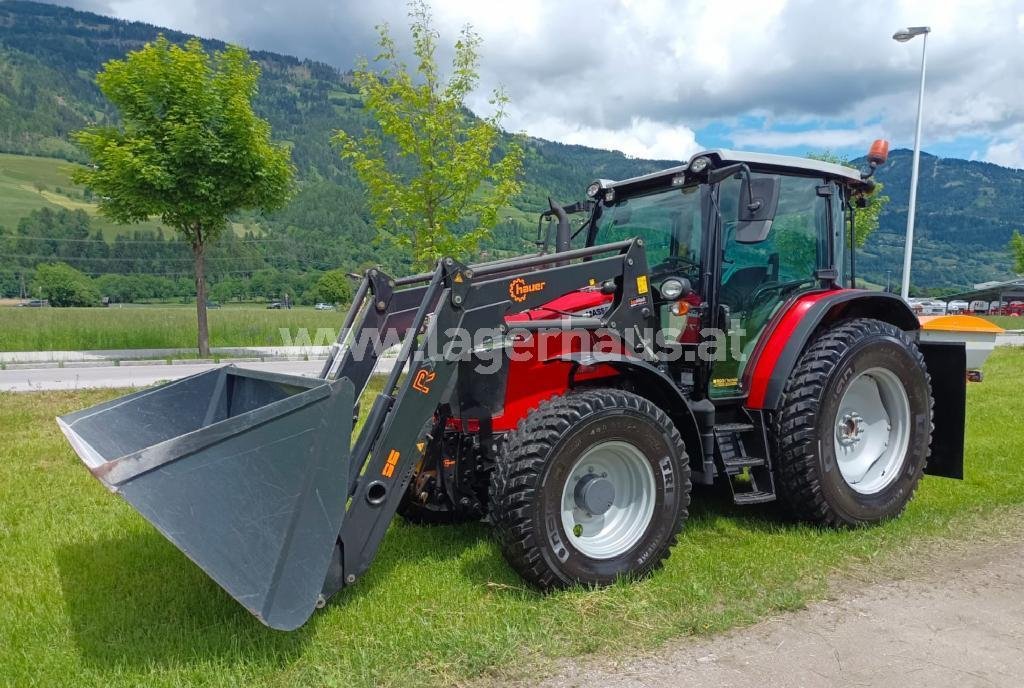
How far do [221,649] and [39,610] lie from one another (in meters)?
1.11

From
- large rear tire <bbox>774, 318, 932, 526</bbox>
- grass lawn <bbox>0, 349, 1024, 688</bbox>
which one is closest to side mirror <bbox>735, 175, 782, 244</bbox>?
large rear tire <bbox>774, 318, 932, 526</bbox>

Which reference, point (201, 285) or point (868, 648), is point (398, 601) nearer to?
point (868, 648)

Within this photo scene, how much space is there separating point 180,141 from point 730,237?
38.9ft

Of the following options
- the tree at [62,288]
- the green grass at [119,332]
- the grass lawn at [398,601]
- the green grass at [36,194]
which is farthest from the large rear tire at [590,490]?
the green grass at [36,194]

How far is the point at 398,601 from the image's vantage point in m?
3.67

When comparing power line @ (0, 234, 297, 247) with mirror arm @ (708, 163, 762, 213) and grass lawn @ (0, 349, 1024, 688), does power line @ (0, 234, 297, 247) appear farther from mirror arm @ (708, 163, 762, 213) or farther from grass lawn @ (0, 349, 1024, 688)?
mirror arm @ (708, 163, 762, 213)

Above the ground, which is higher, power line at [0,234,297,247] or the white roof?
power line at [0,234,297,247]

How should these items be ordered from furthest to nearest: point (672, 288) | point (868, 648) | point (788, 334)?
point (788, 334) < point (672, 288) < point (868, 648)

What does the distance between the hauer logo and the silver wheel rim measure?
2.34m

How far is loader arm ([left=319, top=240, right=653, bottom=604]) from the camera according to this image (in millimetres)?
3432

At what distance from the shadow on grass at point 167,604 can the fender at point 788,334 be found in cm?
200

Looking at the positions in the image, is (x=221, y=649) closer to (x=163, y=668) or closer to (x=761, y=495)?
(x=163, y=668)

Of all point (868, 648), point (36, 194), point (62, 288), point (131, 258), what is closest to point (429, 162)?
point (868, 648)

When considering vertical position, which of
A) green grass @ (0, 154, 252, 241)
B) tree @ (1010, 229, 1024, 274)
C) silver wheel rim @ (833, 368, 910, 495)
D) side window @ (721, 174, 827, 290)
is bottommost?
silver wheel rim @ (833, 368, 910, 495)
